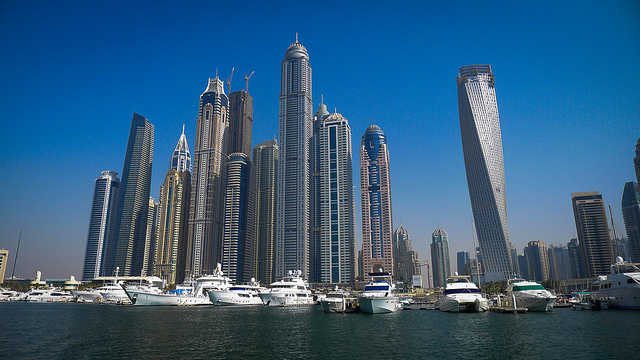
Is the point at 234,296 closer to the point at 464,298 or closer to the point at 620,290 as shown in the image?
the point at 464,298

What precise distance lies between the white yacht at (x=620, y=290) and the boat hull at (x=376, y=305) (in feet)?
147

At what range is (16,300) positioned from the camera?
17538 centimetres

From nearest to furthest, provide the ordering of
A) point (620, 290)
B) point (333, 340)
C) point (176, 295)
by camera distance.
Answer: point (333, 340) → point (620, 290) → point (176, 295)

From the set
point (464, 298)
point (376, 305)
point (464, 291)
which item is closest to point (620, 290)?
point (464, 291)

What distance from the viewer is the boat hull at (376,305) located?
81938mm

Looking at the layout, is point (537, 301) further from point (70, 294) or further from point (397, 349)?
point (70, 294)

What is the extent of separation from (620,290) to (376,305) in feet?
164

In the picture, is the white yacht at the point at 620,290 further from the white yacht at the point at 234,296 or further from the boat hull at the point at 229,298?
the white yacht at the point at 234,296

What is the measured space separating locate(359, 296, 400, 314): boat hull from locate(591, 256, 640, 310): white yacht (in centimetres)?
4492

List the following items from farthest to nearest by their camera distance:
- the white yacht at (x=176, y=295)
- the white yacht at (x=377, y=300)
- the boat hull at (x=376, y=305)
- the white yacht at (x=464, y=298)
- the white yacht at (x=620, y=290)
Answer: the white yacht at (x=176, y=295)
the white yacht at (x=464, y=298)
the white yacht at (x=377, y=300)
the boat hull at (x=376, y=305)
the white yacht at (x=620, y=290)

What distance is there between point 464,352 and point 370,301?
43069mm

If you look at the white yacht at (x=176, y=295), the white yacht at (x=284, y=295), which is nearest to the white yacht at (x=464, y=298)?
the white yacht at (x=284, y=295)

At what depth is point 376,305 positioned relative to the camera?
272 ft

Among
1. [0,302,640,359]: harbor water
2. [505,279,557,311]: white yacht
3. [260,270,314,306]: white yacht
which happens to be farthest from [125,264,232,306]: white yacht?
[505,279,557,311]: white yacht
